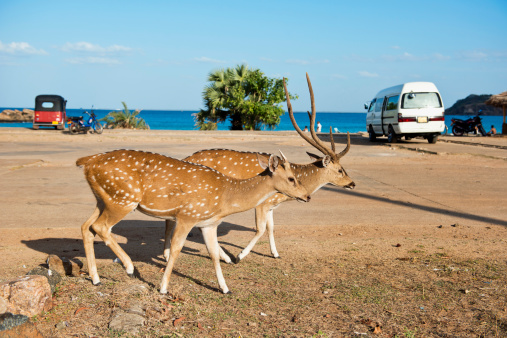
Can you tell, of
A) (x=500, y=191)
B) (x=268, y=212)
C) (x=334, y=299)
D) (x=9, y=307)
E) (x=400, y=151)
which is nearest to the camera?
(x=9, y=307)

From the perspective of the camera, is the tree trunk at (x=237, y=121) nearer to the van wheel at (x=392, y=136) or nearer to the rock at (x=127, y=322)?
the van wheel at (x=392, y=136)

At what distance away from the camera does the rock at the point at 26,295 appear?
4.46 metres

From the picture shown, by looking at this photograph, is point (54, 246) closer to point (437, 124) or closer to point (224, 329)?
point (224, 329)

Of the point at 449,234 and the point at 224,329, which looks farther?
the point at 449,234

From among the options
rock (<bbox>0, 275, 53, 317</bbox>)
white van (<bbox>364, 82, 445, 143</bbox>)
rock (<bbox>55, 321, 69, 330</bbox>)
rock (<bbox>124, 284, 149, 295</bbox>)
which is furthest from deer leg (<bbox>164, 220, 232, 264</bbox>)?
white van (<bbox>364, 82, 445, 143</bbox>)

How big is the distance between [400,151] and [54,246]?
55.1ft

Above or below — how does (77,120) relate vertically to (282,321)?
above

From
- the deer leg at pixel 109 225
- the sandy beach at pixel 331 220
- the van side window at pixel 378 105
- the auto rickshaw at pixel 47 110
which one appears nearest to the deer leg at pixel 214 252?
the sandy beach at pixel 331 220

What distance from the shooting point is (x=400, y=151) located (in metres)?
21.4

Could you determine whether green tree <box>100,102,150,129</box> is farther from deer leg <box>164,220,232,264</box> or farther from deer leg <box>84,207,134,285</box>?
deer leg <box>84,207,134,285</box>

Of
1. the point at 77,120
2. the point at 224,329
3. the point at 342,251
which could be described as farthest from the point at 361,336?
the point at 77,120

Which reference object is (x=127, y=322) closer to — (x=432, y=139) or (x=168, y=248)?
(x=168, y=248)

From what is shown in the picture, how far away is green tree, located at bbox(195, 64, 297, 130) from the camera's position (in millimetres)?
39844

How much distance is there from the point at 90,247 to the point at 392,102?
21119mm
